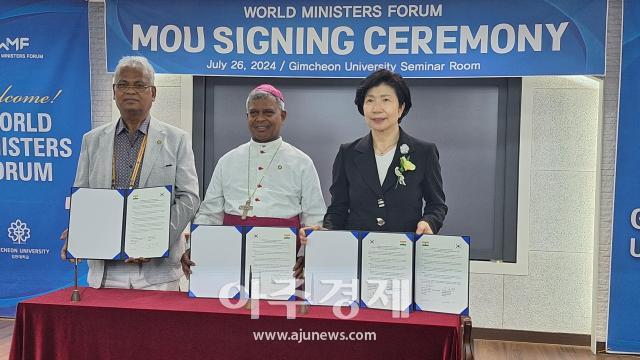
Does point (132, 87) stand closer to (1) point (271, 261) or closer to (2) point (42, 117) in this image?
(1) point (271, 261)

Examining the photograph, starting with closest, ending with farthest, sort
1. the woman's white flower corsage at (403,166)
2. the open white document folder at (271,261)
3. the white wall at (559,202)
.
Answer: the open white document folder at (271,261)
the woman's white flower corsage at (403,166)
the white wall at (559,202)

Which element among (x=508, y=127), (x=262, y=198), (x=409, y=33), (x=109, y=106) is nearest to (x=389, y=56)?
(x=409, y=33)

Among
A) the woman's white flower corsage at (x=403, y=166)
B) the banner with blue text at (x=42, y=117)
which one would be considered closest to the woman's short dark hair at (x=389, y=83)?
the woman's white flower corsage at (x=403, y=166)

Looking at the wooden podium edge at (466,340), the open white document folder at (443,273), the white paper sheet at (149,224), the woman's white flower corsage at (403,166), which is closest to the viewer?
the wooden podium edge at (466,340)

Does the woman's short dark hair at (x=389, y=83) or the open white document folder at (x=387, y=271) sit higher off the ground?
the woman's short dark hair at (x=389, y=83)

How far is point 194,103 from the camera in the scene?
14.7 ft

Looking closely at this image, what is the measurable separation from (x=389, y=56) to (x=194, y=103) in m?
1.49

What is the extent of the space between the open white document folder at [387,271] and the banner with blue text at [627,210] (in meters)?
2.50

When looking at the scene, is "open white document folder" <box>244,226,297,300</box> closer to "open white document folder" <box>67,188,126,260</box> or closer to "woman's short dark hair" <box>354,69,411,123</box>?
"open white document folder" <box>67,188,126,260</box>

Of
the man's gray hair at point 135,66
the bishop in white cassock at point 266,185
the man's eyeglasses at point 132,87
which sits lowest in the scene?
the bishop in white cassock at point 266,185

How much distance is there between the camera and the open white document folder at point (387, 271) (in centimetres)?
206

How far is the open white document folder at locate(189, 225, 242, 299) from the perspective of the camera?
7.17ft

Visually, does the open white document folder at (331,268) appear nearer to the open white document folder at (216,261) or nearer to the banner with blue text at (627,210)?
the open white document folder at (216,261)

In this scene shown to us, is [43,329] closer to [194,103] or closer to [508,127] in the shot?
[194,103]
